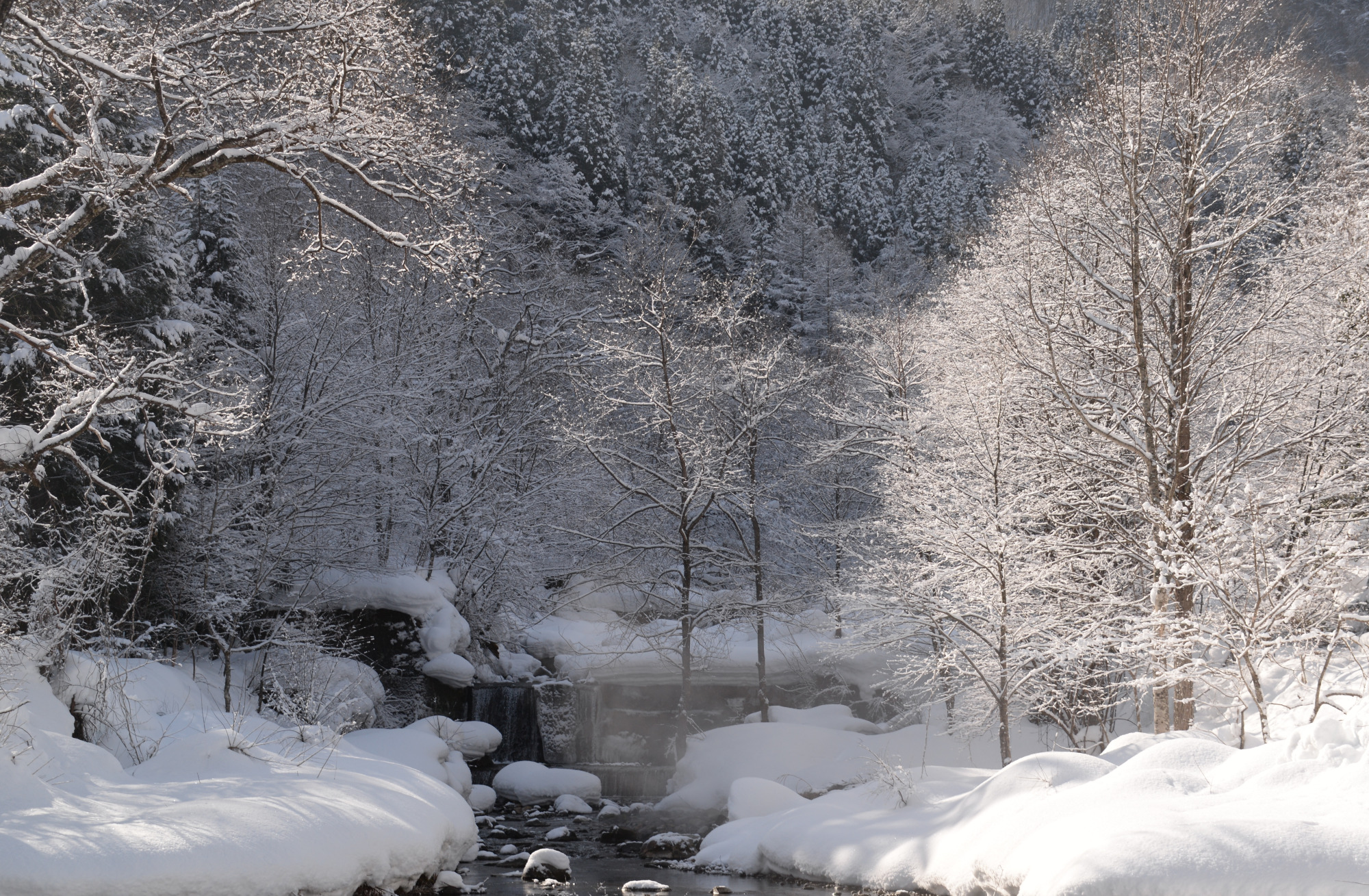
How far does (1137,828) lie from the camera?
6.07 metres

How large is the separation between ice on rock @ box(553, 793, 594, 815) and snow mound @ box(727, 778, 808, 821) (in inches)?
110

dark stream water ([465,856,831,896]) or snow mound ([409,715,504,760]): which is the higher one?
snow mound ([409,715,504,760])

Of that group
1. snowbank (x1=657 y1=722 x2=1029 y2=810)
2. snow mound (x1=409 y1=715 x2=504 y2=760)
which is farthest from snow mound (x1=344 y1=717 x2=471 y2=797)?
snowbank (x1=657 y1=722 x2=1029 y2=810)

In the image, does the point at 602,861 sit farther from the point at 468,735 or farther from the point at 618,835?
the point at 468,735

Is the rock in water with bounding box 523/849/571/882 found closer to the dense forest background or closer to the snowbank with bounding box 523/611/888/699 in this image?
the dense forest background

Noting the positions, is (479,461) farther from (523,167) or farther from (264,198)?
(523,167)

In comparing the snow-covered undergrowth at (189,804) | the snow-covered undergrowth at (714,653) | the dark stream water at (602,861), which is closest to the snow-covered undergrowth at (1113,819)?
the dark stream water at (602,861)

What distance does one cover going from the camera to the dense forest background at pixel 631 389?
6.26m

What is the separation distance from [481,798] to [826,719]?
6671 millimetres

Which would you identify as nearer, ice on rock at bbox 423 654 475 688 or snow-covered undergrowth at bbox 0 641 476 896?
snow-covered undergrowth at bbox 0 641 476 896

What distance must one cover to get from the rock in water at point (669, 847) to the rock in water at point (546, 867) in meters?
1.67

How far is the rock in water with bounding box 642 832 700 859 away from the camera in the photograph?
39.2 feet

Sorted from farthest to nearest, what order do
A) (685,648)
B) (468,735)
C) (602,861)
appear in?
(468,735) → (685,648) → (602,861)

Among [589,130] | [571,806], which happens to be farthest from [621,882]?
[589,130]
